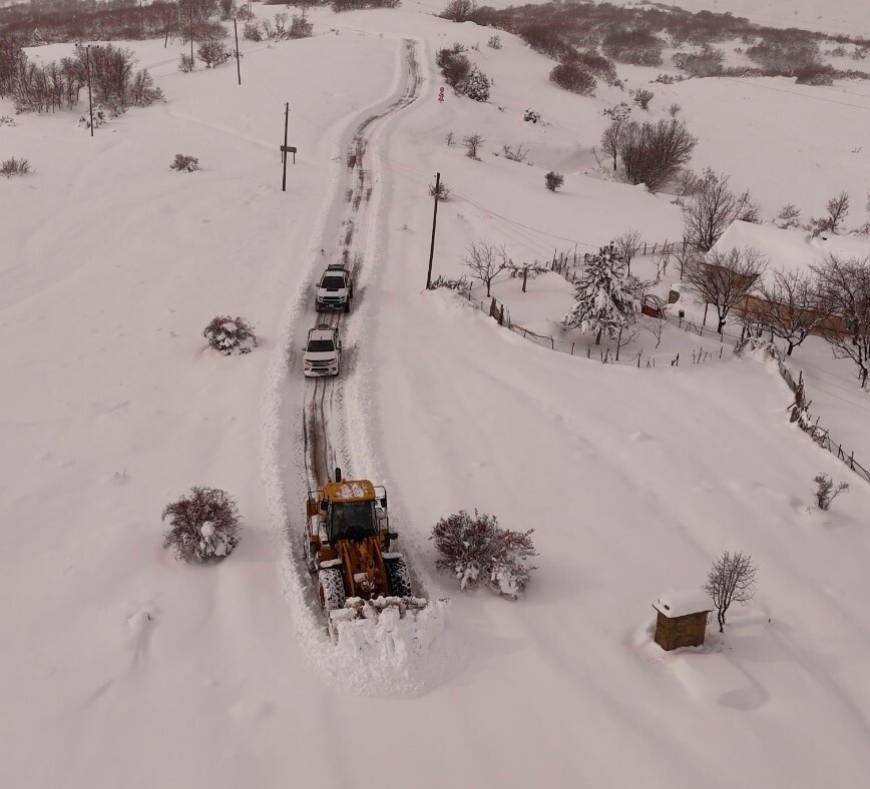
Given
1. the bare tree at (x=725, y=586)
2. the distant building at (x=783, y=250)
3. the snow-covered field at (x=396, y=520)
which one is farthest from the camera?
the distant building at (x=783, y=250)

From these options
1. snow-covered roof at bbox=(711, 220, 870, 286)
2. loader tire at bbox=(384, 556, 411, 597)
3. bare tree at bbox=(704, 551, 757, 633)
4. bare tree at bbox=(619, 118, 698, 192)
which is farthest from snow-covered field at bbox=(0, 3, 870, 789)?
bare tree at bbox=(619, 118, 698, 192)

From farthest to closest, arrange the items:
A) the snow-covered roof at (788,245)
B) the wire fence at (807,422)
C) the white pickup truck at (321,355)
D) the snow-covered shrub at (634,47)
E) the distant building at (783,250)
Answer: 1. the snow-covered shrub at (634,47)
2. the snow-covered roof at (788,245)
3. the distant building at (783,250)
4. the white pickup truck at (321,355)
5. the wire fence at (807,422)

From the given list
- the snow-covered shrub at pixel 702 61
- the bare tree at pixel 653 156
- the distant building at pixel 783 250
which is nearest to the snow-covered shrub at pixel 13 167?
the distant building at pixel 783 250

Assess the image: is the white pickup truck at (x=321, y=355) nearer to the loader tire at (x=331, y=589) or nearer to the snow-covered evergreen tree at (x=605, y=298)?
the loader tire at (x=331, y=589)

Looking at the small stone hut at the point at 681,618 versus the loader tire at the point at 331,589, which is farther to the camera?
the loader tire at the point at 331,589

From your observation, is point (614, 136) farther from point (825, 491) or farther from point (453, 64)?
point (825, 491)

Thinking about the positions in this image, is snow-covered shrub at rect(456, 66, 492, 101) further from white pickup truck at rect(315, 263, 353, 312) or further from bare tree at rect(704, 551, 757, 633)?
bare tree at rect(704, 551, 757, 633)

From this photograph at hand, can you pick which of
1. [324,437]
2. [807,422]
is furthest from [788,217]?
[324,437]
